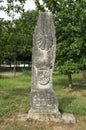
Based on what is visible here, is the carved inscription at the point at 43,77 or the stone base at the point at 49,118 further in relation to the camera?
the carved inscription at the point at 43,77

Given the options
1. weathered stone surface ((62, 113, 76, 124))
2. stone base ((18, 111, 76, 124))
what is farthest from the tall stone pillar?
weathered stone surface ((62, 113, 76, 124))

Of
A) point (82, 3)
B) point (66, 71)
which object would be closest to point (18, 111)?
point (66, 71)

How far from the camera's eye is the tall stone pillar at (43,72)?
9474 millimetres

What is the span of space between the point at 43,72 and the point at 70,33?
7.46 metres

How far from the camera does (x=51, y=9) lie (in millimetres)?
17312

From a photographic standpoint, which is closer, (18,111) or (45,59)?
(45,59)

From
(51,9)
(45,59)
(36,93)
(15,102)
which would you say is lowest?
(15,102)

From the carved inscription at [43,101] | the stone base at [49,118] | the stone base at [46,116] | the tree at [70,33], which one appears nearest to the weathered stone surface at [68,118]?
the stone base at [49,118]

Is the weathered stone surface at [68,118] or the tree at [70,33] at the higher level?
the tree at [70,33]

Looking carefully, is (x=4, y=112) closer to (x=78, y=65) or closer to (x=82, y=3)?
(x=78, y=65)

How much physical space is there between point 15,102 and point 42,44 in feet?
12.4

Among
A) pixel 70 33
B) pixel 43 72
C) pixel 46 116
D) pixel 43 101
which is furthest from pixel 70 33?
pixel 46 116

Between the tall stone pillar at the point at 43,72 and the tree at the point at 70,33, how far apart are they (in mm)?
6225

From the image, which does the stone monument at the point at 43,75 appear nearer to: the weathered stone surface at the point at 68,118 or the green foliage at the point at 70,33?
the weathered stone surface at the point at 68,118
